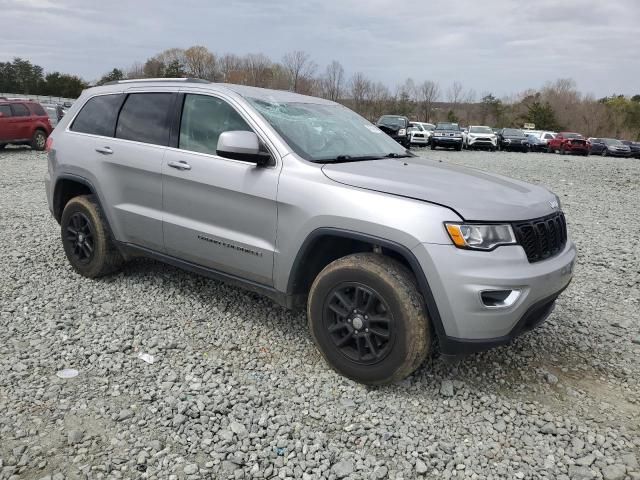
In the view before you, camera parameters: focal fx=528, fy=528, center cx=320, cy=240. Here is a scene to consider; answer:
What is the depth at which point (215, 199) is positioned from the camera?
369cm

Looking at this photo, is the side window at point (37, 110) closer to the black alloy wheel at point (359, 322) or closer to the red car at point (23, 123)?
the red car at point (23, 123)

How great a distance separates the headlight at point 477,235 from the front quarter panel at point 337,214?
4 centimetres

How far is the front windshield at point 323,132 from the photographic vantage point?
3578mm

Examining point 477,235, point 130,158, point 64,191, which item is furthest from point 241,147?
point 64,191

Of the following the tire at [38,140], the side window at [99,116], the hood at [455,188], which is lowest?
the tire at [38,140]

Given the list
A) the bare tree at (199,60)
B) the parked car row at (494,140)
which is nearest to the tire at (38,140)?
the parked car row at (494,140)

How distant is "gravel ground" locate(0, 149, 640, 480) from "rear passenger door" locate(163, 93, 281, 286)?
25.0 inches

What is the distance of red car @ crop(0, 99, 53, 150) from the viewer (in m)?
16.3

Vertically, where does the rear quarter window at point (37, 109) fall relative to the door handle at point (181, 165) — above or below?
below

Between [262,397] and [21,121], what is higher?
[21,121]

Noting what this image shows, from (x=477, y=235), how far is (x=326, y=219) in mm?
871

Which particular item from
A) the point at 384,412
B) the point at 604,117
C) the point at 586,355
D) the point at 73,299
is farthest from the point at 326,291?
the point at 604,117

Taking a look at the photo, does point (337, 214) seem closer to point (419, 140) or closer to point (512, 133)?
point (419, 140)

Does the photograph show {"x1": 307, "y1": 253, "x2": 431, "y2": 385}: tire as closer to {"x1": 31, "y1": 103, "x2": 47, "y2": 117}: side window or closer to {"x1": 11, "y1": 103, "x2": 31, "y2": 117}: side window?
{"x1": 11, "y1": 103, "x2": 31, "y2": 117}: side window
